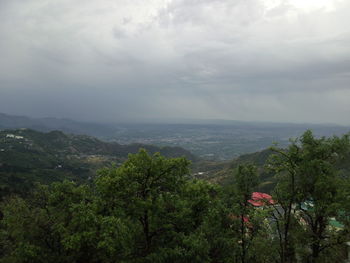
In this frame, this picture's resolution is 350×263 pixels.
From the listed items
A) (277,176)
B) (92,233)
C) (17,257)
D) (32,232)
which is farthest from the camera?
(277,176)

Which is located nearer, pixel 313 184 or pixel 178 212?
pixel 313 184

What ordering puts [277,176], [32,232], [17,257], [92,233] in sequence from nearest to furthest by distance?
1. [92,233]
2. [17,257]
3. [32,232]
4. [277,176]

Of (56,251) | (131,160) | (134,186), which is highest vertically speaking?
(131,160)

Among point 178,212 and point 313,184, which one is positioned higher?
point 313,184

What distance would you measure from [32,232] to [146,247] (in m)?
10.2

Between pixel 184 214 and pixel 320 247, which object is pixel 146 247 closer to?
pixel 184 214

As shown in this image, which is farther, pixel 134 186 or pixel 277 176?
pixel 277 176

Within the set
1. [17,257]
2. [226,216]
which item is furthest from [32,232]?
[226,216]

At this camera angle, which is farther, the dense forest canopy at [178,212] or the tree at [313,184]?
the tree at [313,184]

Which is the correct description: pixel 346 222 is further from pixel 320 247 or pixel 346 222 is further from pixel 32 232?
pixel 32 232

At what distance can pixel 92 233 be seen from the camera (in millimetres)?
18484

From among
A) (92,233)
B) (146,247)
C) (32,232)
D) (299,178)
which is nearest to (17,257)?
(32,232)

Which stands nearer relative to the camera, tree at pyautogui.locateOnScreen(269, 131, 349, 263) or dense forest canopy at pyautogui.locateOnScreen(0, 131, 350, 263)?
dense forest canopy at pyautogui.locateOnScreen(0, 131, 350, 263)

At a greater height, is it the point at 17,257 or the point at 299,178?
the point at 299,178
